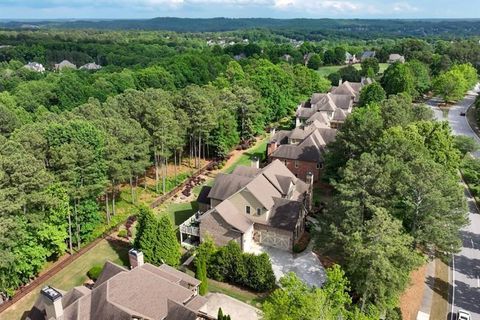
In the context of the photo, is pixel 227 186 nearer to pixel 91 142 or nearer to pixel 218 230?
pixel 218 230

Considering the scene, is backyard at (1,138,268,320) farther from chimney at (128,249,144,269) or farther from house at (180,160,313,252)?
chimney at (128,249,144,269)

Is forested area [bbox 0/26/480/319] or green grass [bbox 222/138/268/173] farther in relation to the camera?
green grass [bbox 222/138/268/173]

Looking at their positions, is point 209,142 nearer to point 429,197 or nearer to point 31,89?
point 429,197

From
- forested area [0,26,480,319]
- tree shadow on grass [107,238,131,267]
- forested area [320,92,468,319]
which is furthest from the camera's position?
A: tree shadow on grass [107,238,131,267]

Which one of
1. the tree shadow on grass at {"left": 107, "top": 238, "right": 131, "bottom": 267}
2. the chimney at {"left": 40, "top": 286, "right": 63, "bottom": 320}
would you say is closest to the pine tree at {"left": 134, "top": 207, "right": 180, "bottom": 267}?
the tree shadow on grass at {"left": 107, "top": 238, "right": 131, "bottom": 267}

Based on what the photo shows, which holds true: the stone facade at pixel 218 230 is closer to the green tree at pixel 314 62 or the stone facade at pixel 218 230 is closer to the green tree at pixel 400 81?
the green tree at pixel 400 81

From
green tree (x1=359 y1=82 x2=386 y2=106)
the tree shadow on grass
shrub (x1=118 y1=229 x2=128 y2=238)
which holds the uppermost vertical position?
green tree (x1=359 y1=82 x2=386 y2=106)

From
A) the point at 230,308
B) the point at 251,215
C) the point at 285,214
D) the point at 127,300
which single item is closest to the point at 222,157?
the point at 251,215

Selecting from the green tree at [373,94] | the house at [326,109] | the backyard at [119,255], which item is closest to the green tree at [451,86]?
the green tree at [373,94]
